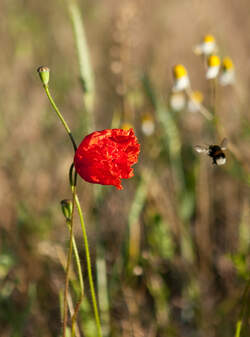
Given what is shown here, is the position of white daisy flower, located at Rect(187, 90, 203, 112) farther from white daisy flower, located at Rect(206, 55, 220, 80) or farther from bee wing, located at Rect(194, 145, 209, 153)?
bee wing, located at Rect(194, 145, 209, 153)

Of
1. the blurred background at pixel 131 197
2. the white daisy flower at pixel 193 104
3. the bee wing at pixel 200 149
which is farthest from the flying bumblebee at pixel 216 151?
the white daisy flower at pixel 193 104

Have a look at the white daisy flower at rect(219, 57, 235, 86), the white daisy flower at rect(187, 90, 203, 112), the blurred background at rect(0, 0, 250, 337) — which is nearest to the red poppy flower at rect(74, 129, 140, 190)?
the blurred background at rect(0, 0, 250, 337)

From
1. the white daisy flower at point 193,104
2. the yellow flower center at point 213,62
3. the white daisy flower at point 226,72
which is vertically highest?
the white daisy flower at point 226,72

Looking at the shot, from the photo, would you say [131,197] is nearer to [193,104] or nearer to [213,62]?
[193,104]

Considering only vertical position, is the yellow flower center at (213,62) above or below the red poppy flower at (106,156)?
above

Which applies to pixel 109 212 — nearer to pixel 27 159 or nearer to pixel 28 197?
pixel 28 197

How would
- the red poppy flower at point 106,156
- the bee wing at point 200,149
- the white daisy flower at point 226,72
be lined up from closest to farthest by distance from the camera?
the red poppy flower at point 106,156
the bee wing at point 200,149
the white daisy flower at point 226,72

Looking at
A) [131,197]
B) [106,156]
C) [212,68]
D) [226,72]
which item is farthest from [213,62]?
[131,197]

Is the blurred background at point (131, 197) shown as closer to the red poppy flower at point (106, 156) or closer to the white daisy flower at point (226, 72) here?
the white daisy flower at point (226, 72)
